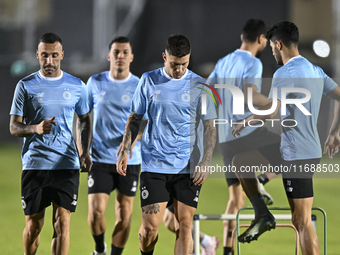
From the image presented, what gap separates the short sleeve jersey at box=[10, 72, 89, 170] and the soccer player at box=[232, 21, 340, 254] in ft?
6.38

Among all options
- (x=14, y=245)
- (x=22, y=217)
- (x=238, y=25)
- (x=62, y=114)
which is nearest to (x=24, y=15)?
(x=238, y=25)

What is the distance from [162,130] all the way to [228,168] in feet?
4.64

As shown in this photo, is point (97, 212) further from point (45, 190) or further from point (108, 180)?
point (45, 190)

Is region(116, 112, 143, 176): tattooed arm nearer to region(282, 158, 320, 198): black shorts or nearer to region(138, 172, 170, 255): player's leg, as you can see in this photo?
region(138, 172, 170, 255): player's leg

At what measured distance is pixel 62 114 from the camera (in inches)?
201

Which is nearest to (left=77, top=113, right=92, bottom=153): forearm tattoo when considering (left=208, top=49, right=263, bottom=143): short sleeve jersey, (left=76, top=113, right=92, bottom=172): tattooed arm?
(left=76, top=113, right=92, bottom=172): tattooed arm

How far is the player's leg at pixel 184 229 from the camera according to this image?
4836 mm

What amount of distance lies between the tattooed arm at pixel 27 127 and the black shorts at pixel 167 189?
105 centimetres

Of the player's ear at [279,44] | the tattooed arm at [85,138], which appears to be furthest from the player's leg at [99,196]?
the player's ear at [279,44]

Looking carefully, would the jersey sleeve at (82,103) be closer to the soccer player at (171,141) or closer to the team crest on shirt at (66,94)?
the team crest on shirt at (66,94)

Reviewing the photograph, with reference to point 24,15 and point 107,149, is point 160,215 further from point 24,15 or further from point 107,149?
point 24,15

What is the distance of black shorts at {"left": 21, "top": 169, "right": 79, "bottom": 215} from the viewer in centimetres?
499

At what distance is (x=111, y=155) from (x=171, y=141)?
1272 millimetres

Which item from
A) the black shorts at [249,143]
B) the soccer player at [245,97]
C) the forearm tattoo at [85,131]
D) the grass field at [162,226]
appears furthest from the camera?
the grass field at [162,226]
